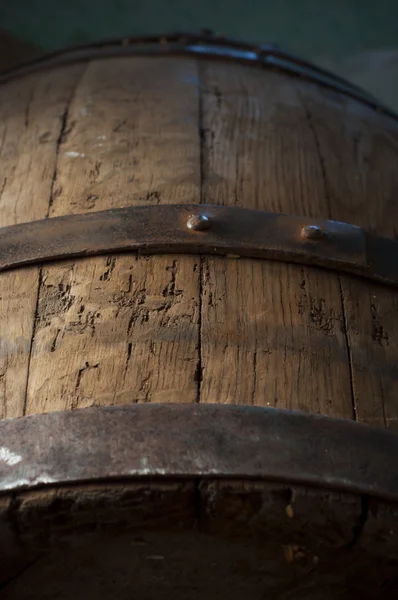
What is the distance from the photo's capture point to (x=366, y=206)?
1.17 meters

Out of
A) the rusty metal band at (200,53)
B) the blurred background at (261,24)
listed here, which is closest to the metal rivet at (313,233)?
the rusty metal band at (200,53)

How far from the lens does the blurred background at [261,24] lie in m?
2.98

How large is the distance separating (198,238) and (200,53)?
66 centimetres

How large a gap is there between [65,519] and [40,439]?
0.09 metres

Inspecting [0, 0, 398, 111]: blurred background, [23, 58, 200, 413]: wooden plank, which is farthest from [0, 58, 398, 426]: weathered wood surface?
[0, 0, 398, 111]: blurred background

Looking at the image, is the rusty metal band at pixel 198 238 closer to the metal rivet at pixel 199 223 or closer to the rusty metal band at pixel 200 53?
the metal rivet at pixel 199 223

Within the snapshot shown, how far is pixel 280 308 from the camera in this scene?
3.17ft

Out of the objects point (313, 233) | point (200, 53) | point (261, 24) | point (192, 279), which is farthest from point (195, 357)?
point (261, 24)

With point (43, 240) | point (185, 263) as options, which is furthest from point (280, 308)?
point (43, 240)

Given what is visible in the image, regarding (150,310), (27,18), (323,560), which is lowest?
(323,560)

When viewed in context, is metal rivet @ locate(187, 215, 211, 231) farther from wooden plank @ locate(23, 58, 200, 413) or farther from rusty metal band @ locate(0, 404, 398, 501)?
rusty metal band @ locate(0, 404, 398, 501)

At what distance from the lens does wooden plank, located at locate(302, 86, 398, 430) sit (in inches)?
36.2

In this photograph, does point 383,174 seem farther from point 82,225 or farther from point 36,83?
point 36,83

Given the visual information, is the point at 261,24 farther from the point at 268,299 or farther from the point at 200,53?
the point at 268,299
